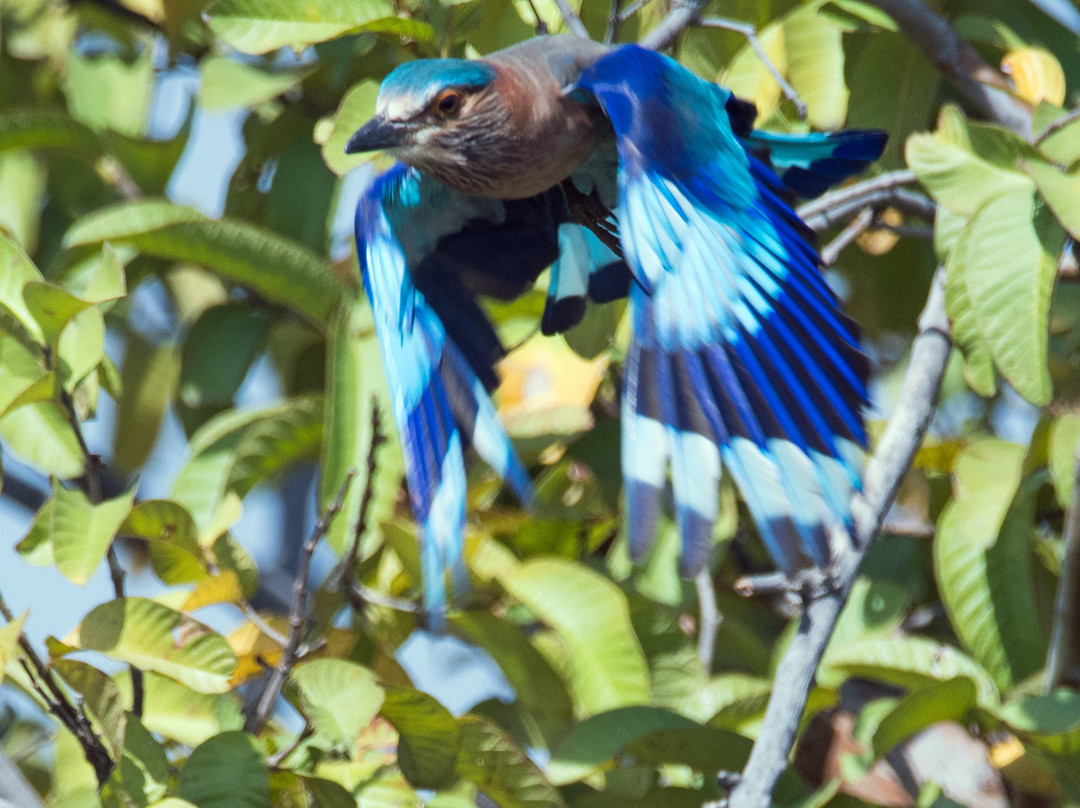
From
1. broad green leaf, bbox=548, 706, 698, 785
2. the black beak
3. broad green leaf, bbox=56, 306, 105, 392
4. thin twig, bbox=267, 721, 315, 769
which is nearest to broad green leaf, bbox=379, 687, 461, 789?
thin twig, bbox=267, 721, 315, 769

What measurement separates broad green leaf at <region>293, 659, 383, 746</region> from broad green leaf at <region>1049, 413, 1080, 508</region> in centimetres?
111

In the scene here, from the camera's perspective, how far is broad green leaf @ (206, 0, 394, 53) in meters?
2.07

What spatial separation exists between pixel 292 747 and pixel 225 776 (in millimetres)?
118

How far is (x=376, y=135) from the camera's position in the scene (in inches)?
78.9

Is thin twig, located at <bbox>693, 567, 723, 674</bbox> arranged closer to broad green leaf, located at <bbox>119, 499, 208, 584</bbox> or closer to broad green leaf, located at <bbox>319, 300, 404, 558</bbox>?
broad green leaf, located at <bbox>319, 300, 404, 558</bbox>

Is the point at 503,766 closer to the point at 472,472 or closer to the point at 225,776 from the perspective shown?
the point at 225,776

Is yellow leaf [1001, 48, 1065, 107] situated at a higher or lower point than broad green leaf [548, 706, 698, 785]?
higher

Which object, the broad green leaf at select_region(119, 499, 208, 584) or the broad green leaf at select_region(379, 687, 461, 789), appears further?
the broad green leaf at select_region(119, 499, 208, 584)

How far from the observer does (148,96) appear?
3.03 meters

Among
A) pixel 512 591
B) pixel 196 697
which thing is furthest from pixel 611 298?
pixel 196 697

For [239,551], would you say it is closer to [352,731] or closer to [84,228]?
[352,731]

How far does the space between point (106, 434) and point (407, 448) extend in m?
1.32

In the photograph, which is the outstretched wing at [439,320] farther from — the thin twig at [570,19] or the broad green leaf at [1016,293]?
the broad green leaf at [1016,293]

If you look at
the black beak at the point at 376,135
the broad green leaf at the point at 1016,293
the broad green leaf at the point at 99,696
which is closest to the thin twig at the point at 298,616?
the broad green leaf at the point at 99,696
